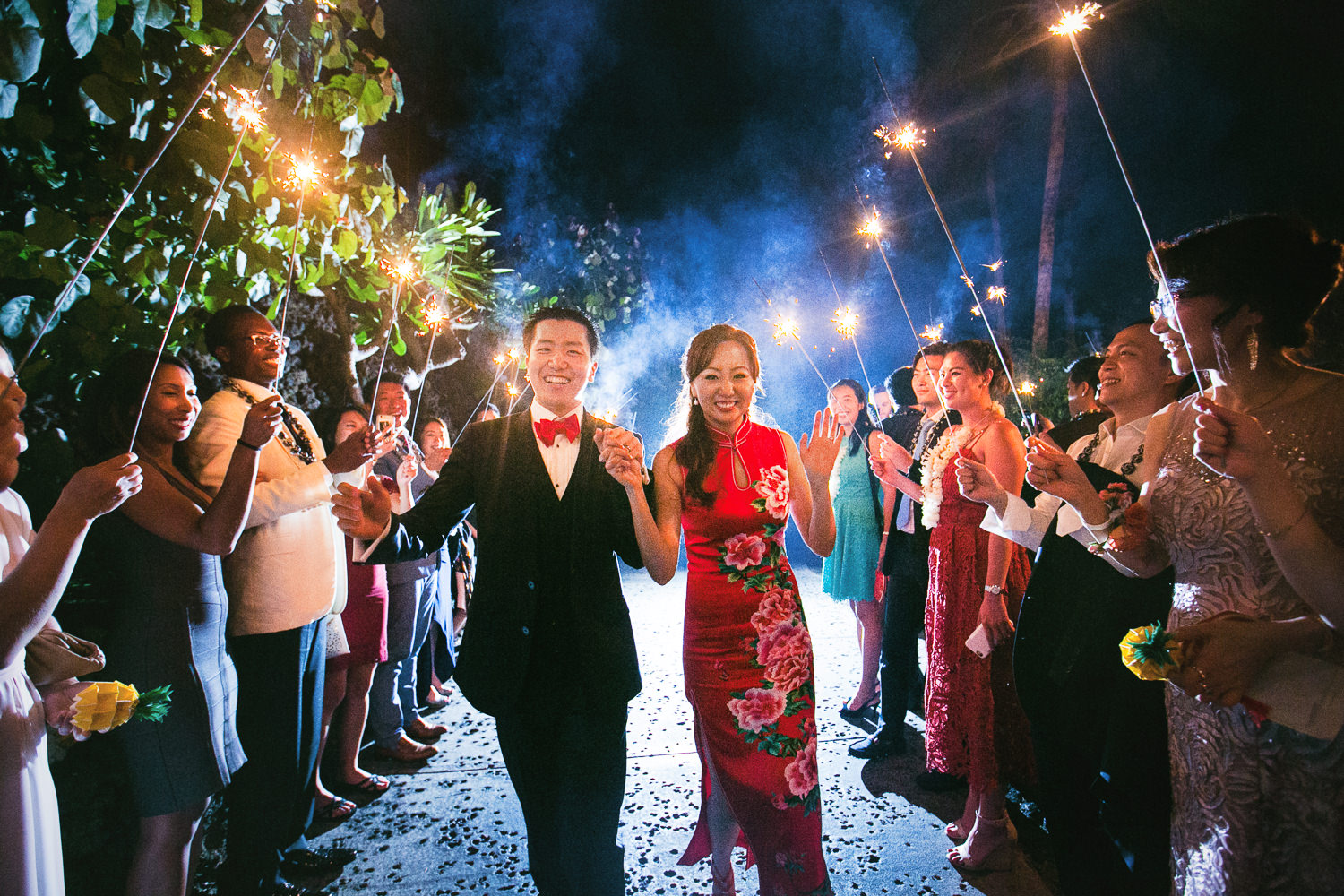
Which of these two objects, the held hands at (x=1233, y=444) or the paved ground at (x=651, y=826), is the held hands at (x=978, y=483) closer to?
the held hands at (x=1233, y=444)

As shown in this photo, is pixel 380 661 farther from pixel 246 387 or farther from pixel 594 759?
pixel 594 759

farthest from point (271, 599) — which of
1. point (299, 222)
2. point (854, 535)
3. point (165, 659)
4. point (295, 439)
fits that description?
point (854, 535)

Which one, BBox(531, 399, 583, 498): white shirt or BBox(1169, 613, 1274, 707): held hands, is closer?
BBox(1169, 613, 1274, 707): held hands

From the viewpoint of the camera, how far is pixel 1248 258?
1.45 meters

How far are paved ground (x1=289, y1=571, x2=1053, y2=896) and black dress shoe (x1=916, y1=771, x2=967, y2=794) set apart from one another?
7cm

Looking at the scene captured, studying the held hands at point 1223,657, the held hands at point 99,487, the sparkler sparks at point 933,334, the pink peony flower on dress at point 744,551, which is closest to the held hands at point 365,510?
the held hands at point 99,487

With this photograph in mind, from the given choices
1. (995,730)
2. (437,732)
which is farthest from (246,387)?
(995,730)

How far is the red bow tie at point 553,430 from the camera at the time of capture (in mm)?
2129

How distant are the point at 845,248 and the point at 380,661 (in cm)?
1062

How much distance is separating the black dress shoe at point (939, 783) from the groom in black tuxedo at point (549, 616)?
2227 mm

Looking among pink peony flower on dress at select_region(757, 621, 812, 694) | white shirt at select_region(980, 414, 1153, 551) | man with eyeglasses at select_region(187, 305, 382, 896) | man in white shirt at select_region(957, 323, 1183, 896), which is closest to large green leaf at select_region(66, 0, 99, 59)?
man with eyeglasses at select_region(187, 305, 382, 896)

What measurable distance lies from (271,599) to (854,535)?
4063 millimetres

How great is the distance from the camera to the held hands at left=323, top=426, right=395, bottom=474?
89.7 inches

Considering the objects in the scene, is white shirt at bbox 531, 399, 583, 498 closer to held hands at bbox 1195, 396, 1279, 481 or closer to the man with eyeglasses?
the man with eyeglasses
